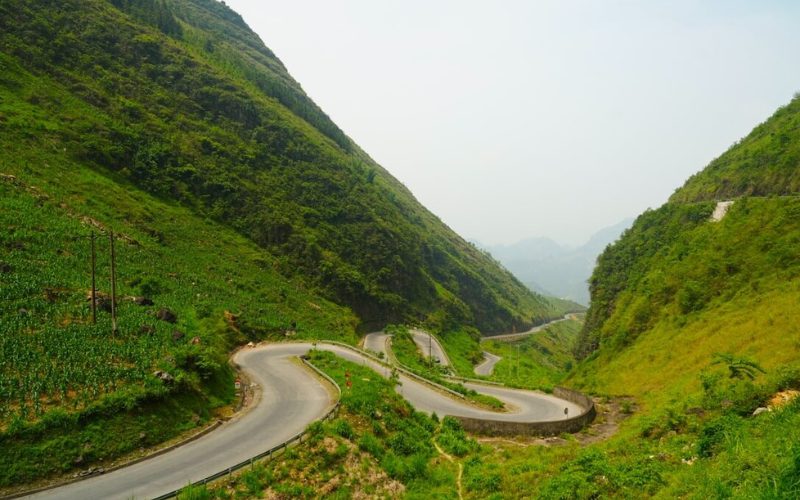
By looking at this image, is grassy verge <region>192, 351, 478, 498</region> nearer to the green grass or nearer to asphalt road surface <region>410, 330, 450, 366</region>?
asphalt road surface <region>410, 330, 450, 366</region>

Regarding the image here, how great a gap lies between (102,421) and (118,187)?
5580 cm

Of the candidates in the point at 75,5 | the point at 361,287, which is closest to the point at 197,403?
the point at 361,287

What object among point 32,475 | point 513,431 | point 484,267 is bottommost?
point 32,475

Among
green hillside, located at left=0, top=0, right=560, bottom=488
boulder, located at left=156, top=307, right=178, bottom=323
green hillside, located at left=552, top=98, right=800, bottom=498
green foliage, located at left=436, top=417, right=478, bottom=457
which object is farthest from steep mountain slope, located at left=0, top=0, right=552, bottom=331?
green foliage, located at left=436, top=417, right=478, bottom=457

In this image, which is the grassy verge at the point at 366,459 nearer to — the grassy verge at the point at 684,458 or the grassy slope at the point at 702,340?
the grassy verge at the point at 684,458

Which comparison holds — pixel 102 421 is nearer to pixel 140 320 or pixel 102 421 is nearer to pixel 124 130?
pixel 140 320

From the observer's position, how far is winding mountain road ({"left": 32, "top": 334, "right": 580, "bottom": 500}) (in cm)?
1672

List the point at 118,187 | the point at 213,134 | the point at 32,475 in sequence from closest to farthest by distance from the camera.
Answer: the point at 32,475 → the point at 118,187 → the point at 213,134

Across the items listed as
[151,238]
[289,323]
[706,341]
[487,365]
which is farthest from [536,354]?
[151,238]

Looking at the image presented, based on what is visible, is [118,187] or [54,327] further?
[118,187]

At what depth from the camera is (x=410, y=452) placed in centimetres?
2328

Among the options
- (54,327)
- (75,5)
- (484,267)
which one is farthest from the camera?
(484,267)

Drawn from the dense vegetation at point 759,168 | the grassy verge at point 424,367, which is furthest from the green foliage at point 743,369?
the dense vegetation at point 759,168

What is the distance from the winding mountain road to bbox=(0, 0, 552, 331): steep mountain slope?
37057 millimetres
